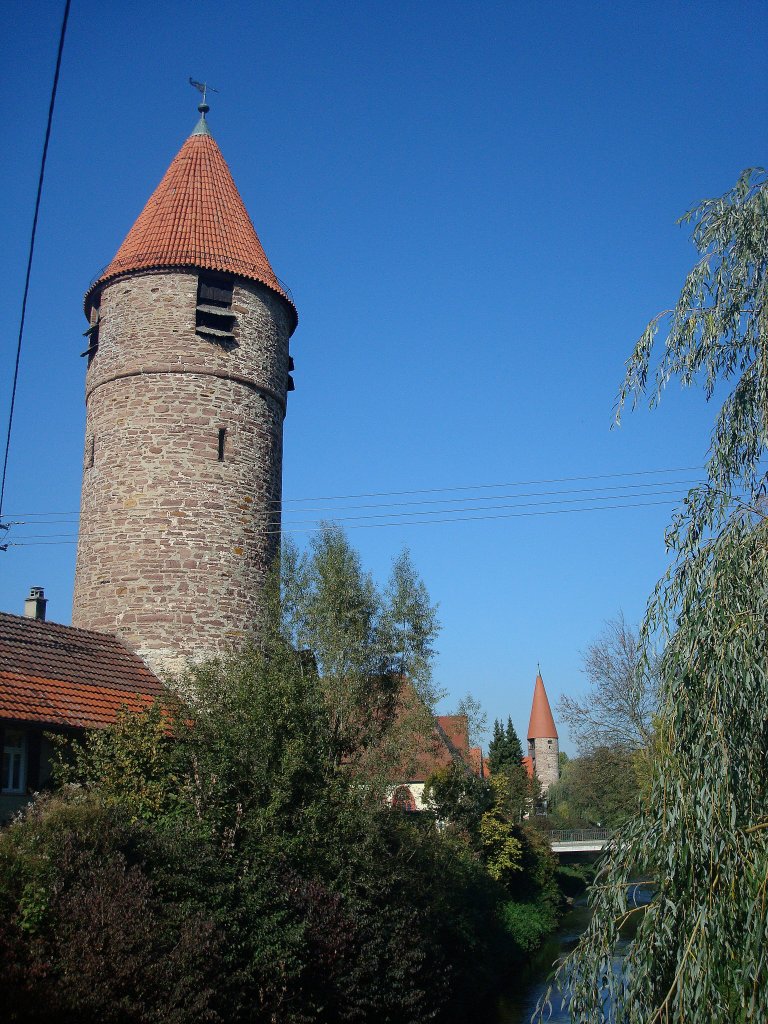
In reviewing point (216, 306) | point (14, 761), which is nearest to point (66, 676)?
point (14, 761)

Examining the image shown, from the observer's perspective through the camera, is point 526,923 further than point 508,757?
No

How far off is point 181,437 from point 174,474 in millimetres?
781

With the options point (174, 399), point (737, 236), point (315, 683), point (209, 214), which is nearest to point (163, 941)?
point (315, 683)

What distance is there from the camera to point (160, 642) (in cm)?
1827

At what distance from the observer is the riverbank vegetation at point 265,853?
33.8 feet

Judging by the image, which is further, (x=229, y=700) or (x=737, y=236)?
(x=229, y=700)

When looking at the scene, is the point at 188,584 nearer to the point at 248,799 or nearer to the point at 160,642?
the point at 160,642

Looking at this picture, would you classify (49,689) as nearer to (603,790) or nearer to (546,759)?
(603,790)

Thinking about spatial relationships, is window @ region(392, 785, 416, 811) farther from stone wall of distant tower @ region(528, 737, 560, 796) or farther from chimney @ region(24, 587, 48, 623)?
stone wall of distant tower @ region(528, 737, 560, 796)

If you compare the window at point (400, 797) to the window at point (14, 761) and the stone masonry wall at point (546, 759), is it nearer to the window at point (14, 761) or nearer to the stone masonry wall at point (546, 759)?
the window at point (14, 761)

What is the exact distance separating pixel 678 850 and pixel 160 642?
523 inches

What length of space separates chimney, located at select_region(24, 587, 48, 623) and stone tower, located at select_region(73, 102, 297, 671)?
1041 mm

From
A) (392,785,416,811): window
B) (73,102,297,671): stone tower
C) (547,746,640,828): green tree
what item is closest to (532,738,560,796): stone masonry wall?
(547,746,640,828): green tree

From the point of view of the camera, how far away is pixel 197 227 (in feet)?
69.1
